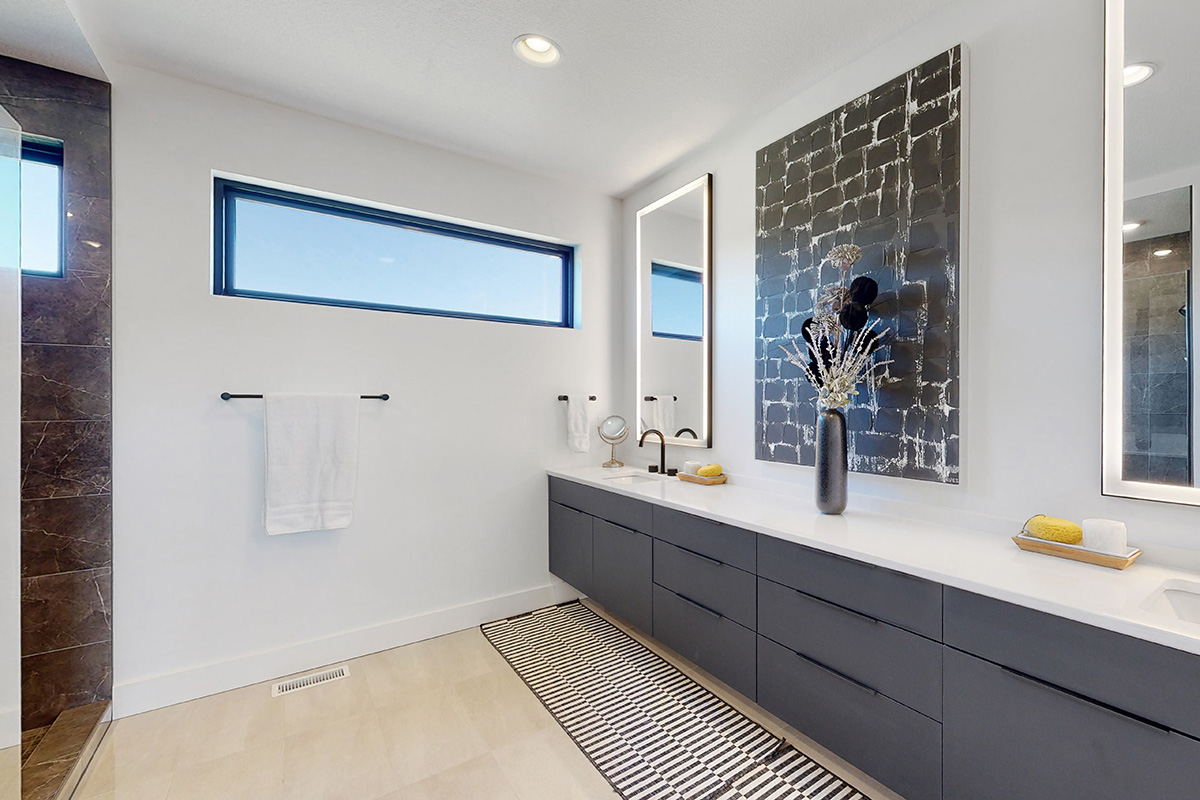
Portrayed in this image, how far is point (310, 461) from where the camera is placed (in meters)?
2.34

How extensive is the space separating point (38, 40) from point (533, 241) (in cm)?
207

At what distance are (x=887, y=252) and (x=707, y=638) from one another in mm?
1596

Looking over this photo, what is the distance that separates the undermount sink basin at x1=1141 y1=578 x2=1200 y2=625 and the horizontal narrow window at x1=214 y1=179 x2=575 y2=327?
8.85ft

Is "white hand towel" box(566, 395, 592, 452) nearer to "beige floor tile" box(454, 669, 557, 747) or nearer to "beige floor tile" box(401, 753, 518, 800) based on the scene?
"beige floor tile" box(454, 669, 557, 747)

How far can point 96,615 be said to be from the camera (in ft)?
6.54

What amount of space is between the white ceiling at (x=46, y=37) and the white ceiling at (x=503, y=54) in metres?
0.04

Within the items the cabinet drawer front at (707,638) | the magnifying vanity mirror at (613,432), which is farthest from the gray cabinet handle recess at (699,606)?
the magnifying vanity mirror at (613,432)

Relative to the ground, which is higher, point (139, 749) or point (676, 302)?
point (676, 302)

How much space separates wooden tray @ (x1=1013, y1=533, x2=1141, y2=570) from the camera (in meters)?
1.29

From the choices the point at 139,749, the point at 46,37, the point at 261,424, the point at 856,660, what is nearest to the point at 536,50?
the point at 46,37

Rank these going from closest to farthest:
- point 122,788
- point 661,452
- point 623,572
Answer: point 122,788 → point 623,572 → point 661,452

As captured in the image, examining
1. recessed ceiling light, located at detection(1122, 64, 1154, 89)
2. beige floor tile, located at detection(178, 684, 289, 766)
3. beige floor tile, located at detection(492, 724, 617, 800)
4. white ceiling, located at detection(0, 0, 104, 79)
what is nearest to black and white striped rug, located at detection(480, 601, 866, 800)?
beige floor tile, located at detection(492, 724, 617, 800)

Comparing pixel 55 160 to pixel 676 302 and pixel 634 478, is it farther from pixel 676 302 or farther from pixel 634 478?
pixel 634 478

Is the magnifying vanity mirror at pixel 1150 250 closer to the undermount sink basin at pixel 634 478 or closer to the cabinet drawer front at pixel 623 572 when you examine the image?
the cabinet drawer front at pixel 623 572
